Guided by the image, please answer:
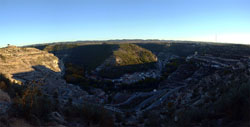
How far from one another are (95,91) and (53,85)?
33.8ft

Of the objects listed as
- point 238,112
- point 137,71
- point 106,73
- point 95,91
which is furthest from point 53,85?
point 238,112

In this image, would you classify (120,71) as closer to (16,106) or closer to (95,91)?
(95,91)

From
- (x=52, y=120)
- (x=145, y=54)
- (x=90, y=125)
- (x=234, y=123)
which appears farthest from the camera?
(x=145, y=54)

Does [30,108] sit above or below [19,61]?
above

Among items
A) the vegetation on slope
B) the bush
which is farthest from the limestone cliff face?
the bush

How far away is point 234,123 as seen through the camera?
4977mm

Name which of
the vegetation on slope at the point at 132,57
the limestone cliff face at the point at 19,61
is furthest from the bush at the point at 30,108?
the vegetation on slope at the point at 132,57

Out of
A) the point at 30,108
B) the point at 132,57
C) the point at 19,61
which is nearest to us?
the point at 30,108

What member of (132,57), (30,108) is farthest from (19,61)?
(132,57)

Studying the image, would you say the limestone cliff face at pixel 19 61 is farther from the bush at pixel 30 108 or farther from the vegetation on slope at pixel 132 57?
the bush at pixel 30 108

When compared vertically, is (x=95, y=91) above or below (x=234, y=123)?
below

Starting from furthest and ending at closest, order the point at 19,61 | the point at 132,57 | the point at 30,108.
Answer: the point at 132,57 → the point at 19,61 → the point at 30,108

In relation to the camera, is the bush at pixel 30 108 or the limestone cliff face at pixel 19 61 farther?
the limestone cliff face at pixel 19 61

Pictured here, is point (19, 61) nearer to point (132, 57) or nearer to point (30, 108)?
point (30, 108)
